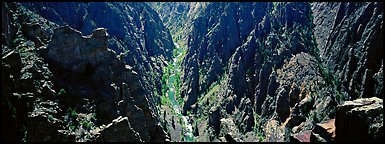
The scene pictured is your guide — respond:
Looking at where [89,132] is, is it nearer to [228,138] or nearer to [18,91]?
[18,91]

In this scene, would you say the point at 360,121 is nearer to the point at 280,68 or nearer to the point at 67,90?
the point at 67,90

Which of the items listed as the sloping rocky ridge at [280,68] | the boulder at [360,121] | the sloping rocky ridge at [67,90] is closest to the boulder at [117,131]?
the sloping rocky ridge at [67,90]

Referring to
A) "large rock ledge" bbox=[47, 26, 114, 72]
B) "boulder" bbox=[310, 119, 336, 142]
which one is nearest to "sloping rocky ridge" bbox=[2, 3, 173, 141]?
"large rock ledge" bbox=[47, 26, 114, 72]

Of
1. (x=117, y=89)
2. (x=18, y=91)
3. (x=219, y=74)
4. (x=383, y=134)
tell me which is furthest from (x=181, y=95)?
(x=383, y=134)

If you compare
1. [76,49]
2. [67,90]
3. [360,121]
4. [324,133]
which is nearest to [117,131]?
[67,90]

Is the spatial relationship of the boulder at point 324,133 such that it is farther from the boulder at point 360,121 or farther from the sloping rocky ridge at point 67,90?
the sloping rocky ridge at point 67,90

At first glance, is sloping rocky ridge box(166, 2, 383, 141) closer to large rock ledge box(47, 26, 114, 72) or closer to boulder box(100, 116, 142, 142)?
large rock ledge box(47, 26, 114, 72)
